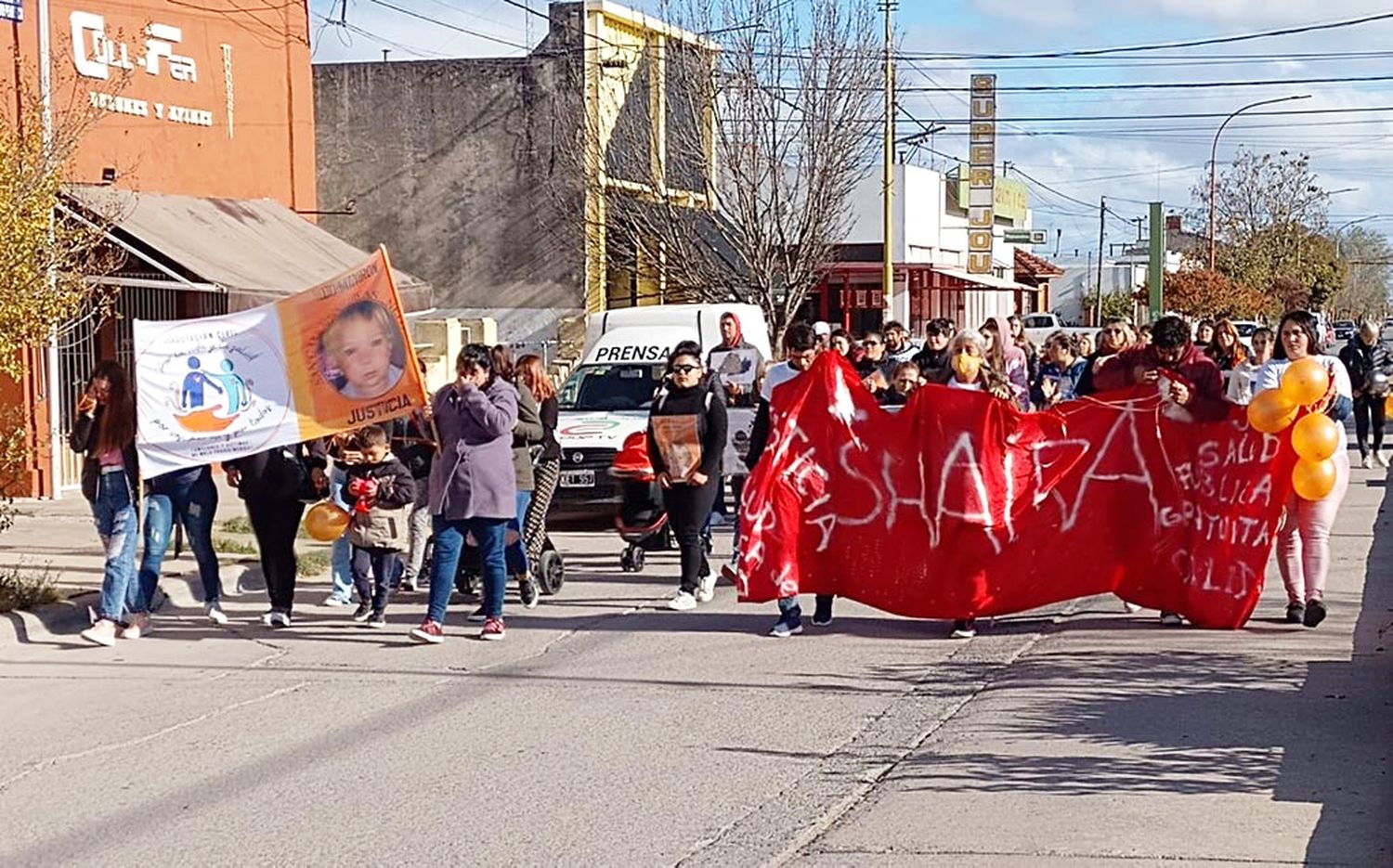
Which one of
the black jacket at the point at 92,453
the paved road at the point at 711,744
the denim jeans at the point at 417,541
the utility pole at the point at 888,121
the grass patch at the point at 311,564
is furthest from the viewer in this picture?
the utility pole at the point at 888,121

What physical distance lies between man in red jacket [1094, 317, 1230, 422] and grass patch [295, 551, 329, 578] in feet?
21.0

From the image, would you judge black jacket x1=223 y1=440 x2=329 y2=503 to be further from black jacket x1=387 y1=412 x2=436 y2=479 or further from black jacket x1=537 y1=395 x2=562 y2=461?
black jacket x1=537 y1=395 x2=562 y2=461

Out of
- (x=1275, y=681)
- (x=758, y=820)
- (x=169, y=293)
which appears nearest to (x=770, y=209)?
(x=169, y=293)

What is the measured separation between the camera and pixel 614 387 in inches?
707

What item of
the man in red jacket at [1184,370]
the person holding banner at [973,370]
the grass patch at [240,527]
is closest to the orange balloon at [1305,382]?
the man in red jacket at [1184,370]

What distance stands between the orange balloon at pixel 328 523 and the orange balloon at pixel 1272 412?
5520mm

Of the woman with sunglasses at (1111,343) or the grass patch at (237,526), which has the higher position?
the woman with sunglasses at (1111,343)

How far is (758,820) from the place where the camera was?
6730mm

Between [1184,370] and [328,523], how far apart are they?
533 centimetres

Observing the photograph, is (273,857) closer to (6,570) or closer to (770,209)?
(6,570)

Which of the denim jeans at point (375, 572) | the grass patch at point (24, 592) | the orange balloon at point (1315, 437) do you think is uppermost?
the orange balloon at point (1315, 437)

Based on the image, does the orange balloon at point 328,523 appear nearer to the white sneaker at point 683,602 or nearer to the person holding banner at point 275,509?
the person holding banner at point 275,509

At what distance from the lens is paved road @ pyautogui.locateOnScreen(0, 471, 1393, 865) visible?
644cm

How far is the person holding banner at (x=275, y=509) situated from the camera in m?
11.5
